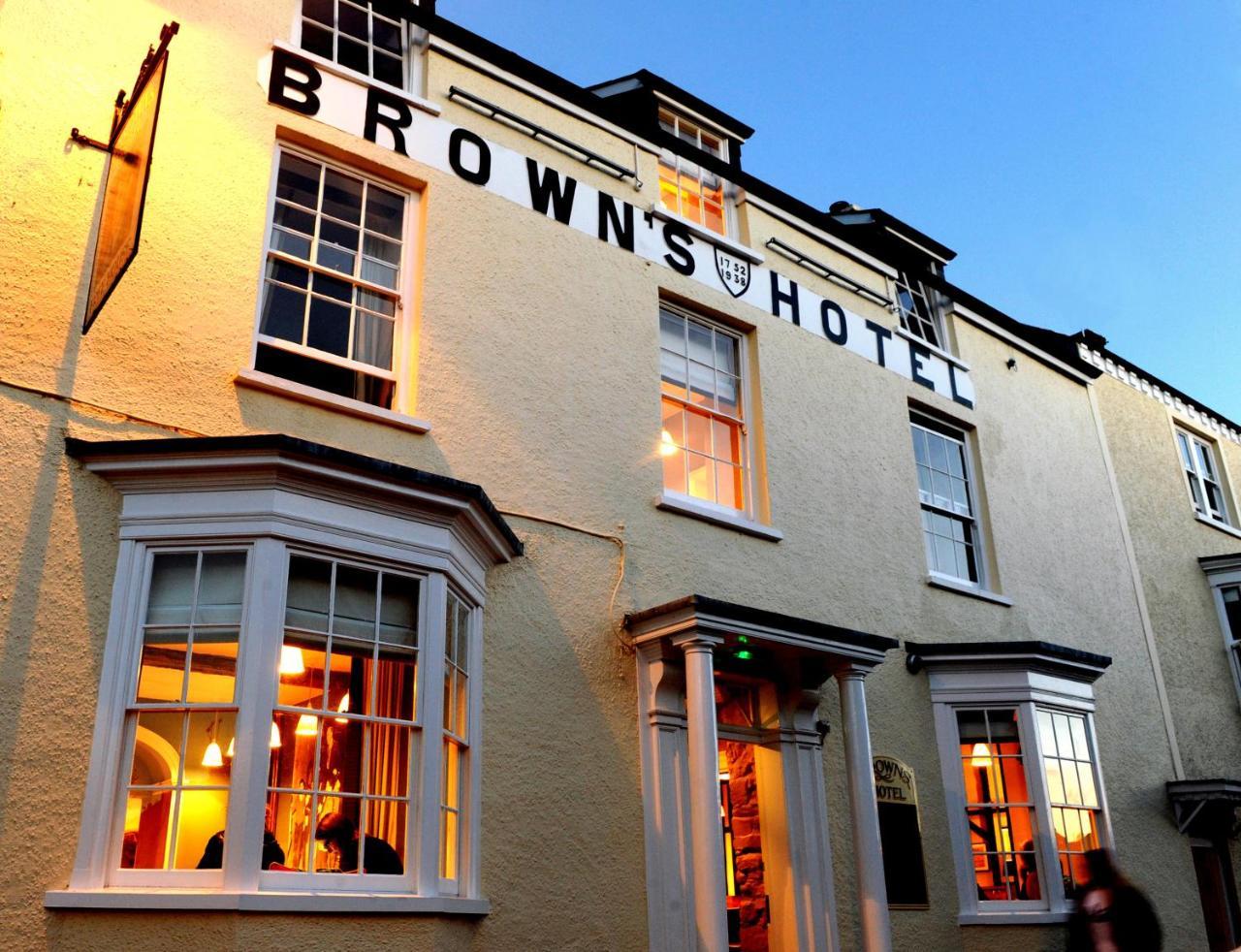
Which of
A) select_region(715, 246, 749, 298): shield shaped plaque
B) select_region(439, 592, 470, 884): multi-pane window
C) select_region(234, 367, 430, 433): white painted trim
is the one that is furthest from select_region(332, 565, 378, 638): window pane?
select_region(715, 246, 749, 298): shield shaped plaque

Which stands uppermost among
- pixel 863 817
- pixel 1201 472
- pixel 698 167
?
pixel 698 167

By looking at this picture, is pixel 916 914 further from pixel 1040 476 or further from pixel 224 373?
pixel 224 373

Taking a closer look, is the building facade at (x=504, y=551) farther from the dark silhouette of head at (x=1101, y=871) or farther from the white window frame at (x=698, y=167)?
the dark silhouette of head at (x=1101, y=871)

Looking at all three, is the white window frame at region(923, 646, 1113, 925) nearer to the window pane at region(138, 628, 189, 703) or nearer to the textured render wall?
the textured render wall

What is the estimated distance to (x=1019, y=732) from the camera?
10.8 m

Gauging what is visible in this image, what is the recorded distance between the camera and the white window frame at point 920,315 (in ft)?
42.7

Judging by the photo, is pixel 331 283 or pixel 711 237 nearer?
pixel 331 283

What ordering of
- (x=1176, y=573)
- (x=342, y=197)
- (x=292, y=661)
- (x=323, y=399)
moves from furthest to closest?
(x=1176, y=573) → (x=342, y=197) → (x=323, y=399) → (x=292, y=661)

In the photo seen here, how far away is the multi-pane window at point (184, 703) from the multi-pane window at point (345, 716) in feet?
1.02

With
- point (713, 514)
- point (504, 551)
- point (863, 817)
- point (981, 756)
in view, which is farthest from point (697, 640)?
point (981, 756)

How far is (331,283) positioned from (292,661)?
2901 mm

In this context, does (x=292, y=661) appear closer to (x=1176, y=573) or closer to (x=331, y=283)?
(x=331, y=283)

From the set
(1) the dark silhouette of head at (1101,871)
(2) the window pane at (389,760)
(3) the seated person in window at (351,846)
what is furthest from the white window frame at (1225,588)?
(3) the seated person in window at (351,846)

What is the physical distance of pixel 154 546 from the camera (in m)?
6.72
